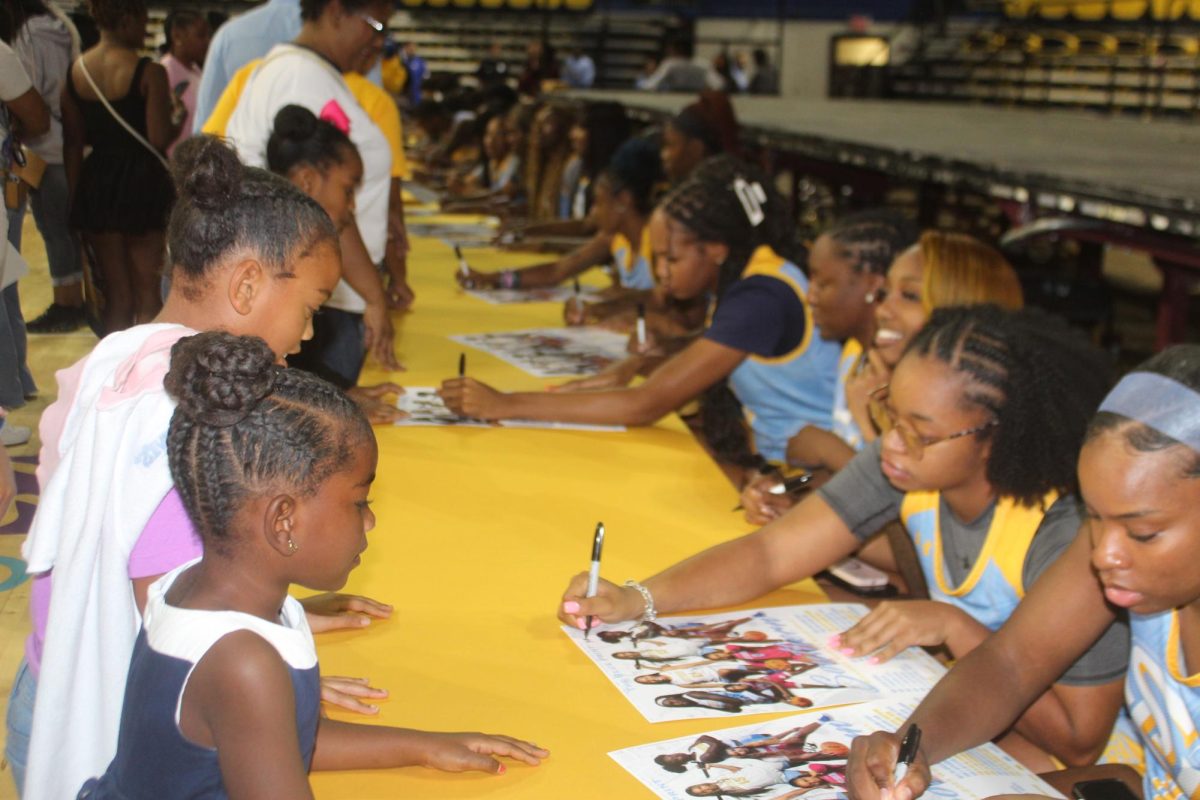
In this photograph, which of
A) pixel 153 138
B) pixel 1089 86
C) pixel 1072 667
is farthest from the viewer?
pixel 1089 86

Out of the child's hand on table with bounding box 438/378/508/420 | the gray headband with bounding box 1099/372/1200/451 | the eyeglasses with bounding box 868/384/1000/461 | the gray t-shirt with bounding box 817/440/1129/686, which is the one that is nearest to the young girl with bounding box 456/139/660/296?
the child's hand on table with bounding box 438/378/508/420

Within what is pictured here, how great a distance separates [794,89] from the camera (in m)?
18.8

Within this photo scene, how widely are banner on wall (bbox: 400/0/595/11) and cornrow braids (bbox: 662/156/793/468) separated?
50.0 feet

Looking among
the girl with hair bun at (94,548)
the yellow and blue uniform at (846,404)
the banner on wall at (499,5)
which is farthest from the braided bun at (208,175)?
the banner on wall at (499,5)

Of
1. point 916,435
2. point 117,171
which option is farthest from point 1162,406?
point 117,171

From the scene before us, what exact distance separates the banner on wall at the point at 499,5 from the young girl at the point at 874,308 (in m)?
15.7

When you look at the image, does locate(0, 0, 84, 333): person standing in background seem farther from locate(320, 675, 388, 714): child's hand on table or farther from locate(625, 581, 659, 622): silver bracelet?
locate(625, 581, 659, 622): silver bracelet

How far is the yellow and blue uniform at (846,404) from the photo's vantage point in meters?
2.67

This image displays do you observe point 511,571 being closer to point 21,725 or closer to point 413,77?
point 21,725

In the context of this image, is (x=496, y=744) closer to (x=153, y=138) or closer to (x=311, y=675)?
(x=311, y=675)

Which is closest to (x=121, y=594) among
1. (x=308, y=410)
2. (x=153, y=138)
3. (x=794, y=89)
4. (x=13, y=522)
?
(x=308, y=410)

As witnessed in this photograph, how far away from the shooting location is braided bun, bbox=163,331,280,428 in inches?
40.4

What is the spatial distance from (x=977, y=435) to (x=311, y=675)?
102 centimetres

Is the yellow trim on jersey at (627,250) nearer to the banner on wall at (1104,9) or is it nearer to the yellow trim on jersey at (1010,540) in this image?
the yellow trim on jersey at (1010,540)
